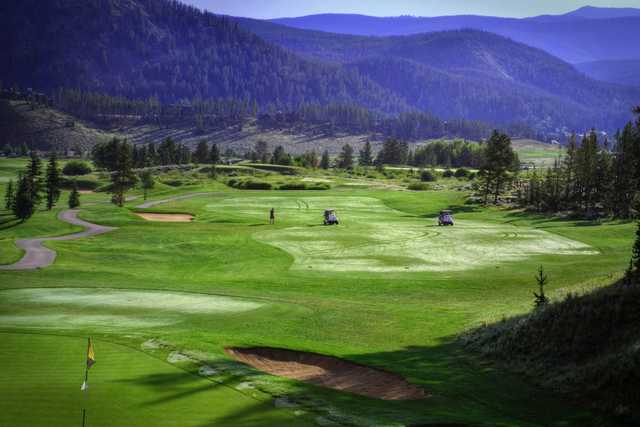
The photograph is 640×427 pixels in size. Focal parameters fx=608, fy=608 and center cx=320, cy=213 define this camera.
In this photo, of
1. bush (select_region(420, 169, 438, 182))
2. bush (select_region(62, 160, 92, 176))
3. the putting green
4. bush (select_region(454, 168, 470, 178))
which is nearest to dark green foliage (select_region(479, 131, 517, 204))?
the putting green

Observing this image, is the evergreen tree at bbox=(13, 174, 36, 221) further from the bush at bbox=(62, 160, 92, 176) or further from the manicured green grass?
the bush at bbox=(62, 160, 92, 176)

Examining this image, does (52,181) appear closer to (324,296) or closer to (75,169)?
(324,296)

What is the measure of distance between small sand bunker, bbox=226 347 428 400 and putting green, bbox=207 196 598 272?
25827 millimetres

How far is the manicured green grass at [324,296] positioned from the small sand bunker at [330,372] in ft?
2.46

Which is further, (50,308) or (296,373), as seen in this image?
(50,308)

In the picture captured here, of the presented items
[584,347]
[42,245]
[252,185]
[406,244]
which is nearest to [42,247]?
[42,245]

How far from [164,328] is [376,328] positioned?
35.0 ft

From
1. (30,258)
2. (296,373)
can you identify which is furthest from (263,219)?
(296,373)

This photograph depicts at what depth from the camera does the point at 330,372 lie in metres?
23.3

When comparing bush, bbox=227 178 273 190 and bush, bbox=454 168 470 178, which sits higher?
bush, bbox=454 168 470 178

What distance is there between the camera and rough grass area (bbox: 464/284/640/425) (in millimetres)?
19656

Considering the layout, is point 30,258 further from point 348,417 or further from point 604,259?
point 604,259

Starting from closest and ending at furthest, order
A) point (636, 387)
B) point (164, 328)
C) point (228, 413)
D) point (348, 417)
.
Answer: point (228, 413)
point (348, 417)
point (636, 387)
point (164, 328)

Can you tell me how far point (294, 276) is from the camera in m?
47.5
